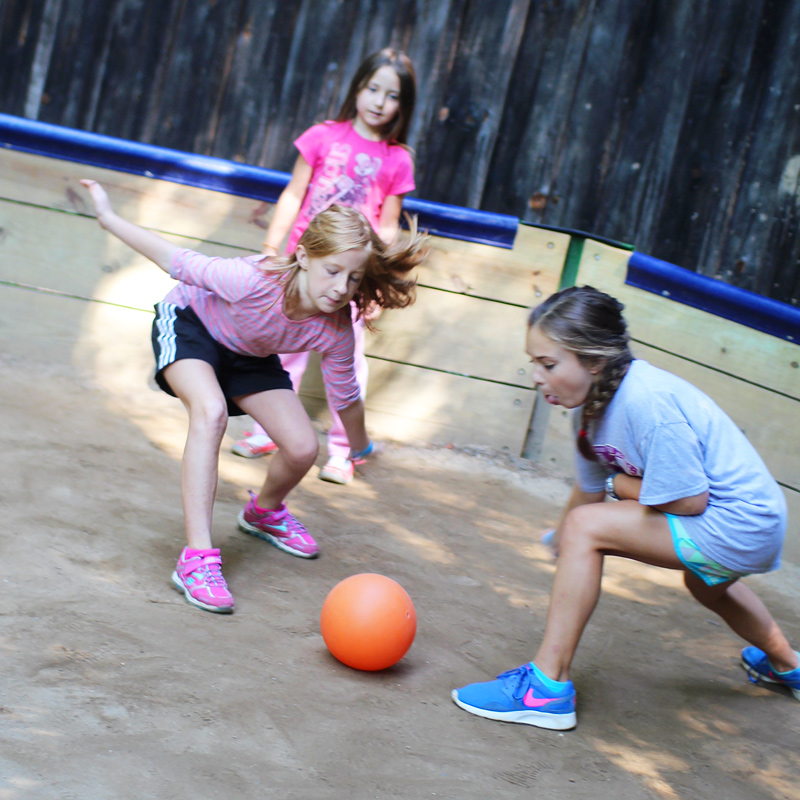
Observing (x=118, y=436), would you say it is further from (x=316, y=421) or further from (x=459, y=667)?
(x=459, y=667)

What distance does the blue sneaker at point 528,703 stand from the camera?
243 centimetres

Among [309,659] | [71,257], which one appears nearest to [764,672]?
[309,659]

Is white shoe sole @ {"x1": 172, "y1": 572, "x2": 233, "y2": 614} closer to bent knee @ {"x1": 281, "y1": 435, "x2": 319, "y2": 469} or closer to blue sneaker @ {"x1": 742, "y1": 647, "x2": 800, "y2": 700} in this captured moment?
bent knee @ {"x1": 281, "y1": 435, "x2": 319, "y2": 469}

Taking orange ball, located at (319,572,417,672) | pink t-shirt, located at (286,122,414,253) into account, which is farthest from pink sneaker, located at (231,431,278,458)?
orange ball, located at (319,572,417,672)

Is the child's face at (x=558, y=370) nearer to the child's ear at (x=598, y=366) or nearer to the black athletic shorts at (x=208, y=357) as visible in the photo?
the child's ear at (x=598, y=366)

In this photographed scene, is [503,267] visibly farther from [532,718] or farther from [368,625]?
[532,718]

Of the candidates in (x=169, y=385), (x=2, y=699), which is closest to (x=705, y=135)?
(x=169, y=385)

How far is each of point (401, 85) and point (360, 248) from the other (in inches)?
64.2

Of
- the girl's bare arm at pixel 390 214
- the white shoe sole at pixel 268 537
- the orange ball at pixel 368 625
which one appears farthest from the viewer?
the girl's bare arm at pixel 390 214

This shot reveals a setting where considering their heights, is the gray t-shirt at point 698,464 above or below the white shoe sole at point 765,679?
above

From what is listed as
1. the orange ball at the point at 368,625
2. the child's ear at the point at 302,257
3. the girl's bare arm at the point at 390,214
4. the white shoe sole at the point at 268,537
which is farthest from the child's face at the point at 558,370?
the girl's bare arm at the point at 390,214

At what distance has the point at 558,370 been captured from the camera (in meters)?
2.46

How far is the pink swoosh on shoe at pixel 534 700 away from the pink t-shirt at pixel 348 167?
2.70 meters

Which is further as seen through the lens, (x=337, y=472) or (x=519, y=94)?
(x=519, y=94)
